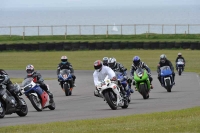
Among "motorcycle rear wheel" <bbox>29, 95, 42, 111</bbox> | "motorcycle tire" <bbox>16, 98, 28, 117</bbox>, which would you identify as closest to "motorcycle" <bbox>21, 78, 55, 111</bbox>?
"motorcycle rear wheel" <bbox>29, 95, 42, 111</bbox>

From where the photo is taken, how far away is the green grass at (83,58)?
47.3 m

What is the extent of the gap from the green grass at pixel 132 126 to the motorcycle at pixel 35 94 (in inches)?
188

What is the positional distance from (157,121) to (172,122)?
1.55 feet

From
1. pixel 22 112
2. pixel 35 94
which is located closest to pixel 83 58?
pixel 35 94

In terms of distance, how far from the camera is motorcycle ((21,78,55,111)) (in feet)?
63.5

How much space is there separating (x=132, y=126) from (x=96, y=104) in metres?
8.92

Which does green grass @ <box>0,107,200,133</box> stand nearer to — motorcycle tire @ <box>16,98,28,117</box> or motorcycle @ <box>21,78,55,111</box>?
motorcycle tire @ <box>16,98,28,117</box>

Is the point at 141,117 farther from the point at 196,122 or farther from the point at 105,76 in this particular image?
the point at 105,76

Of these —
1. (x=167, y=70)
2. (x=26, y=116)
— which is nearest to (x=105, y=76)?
(x=26, y=116)

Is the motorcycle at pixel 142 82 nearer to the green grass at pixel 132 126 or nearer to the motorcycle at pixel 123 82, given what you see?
the motorcycle at pixel 123 82

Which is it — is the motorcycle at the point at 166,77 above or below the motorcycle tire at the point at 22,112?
above

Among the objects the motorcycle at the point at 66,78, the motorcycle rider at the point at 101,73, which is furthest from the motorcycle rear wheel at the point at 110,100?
the motorcycle at the point at 66,78

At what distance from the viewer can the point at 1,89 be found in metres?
16.8

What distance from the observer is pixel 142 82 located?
934 inches
